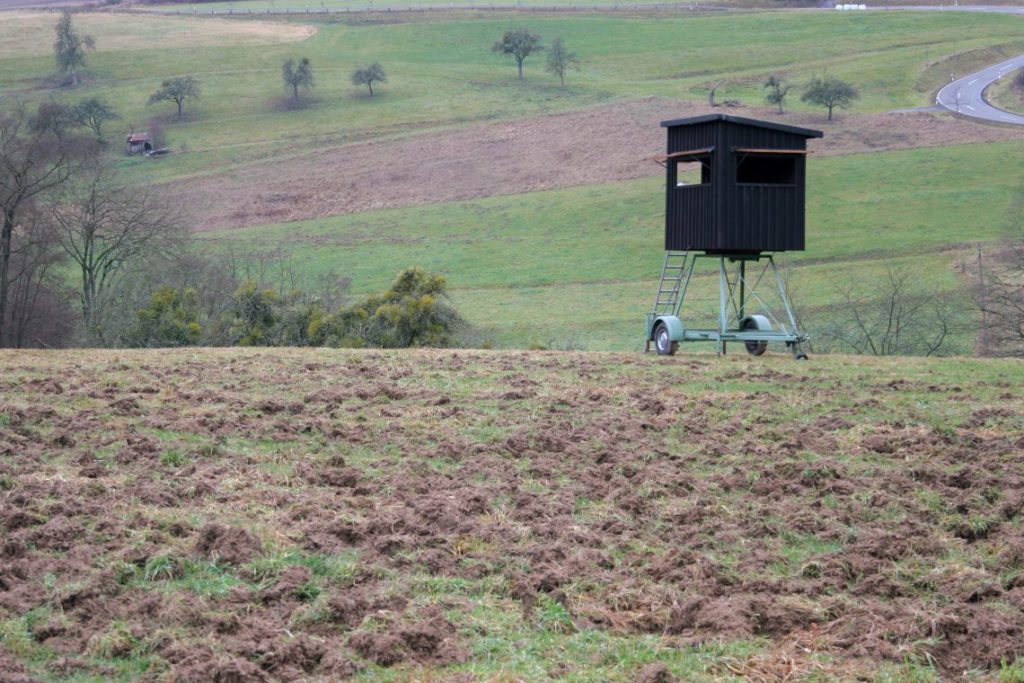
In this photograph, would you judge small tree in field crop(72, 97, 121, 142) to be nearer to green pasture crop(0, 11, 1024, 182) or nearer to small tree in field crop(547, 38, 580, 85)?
green pasture crop(0, 11, 1024, 182)

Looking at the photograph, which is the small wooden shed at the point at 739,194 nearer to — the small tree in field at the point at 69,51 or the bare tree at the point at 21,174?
the bare tree at the point at 21,174

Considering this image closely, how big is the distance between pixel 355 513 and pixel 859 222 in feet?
187

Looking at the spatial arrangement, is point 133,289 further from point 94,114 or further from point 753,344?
point 94,114

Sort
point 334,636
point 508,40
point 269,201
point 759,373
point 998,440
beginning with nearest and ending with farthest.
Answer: point 334,636
point 998,440
point 759,373
point 269,201
point 508,40

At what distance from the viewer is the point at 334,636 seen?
279 inches

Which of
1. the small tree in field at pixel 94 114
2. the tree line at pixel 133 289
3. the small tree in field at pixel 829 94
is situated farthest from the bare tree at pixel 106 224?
the small tree in field at pixel 829 94

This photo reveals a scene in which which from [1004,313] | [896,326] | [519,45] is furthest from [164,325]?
[519,45]

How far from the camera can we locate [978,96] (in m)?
95.1

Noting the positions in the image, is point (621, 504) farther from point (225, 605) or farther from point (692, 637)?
point (225, 605)

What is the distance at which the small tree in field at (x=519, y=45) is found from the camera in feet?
370

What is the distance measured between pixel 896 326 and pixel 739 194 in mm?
15081

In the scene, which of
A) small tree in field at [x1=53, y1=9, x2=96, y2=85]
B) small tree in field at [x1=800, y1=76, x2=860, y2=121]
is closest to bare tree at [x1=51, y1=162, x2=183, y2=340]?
small tree in field at [x1=800, y1=76, x2=860, y2=121]

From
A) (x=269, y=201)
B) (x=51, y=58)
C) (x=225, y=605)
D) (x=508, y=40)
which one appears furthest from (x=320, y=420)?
(x=51, y=58)

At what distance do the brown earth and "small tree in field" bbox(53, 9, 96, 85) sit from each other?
3657 cm
